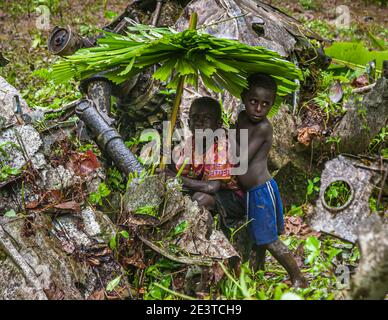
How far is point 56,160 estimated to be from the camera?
3.46m

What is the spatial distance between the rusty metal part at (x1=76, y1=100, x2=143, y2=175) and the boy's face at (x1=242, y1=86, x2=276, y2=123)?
1.02 metres

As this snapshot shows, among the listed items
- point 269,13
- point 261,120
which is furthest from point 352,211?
point 269,13

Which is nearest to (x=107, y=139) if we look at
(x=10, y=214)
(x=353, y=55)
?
(x=10, y=214)

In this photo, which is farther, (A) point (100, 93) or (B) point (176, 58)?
(A) point (100, 93)

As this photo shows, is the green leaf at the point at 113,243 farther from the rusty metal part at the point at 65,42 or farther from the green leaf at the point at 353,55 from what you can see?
the green leaf at the point at 353,55

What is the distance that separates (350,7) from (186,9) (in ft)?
19.4

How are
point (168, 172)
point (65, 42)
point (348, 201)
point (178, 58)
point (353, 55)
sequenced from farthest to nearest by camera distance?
point (353, 55)
point (65, 42)
point (168, 172)
point (348, 201)
point (178, 58)

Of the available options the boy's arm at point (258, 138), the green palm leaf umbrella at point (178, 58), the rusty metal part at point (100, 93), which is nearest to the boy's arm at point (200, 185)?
the boy's arm at point (258, 138)

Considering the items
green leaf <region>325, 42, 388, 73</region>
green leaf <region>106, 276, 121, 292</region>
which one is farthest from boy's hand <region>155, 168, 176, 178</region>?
green leaf <region>325, 42, 388, 73</region>

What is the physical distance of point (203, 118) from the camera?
10.4 feet

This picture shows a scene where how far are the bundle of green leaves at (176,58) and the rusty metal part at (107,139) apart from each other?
1.00 metres

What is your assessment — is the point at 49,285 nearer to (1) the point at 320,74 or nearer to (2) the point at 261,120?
(2) the point at 261,120

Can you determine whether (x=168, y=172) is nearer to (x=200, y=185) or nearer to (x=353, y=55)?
(x=200, y=185)

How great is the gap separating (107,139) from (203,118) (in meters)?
1.00
